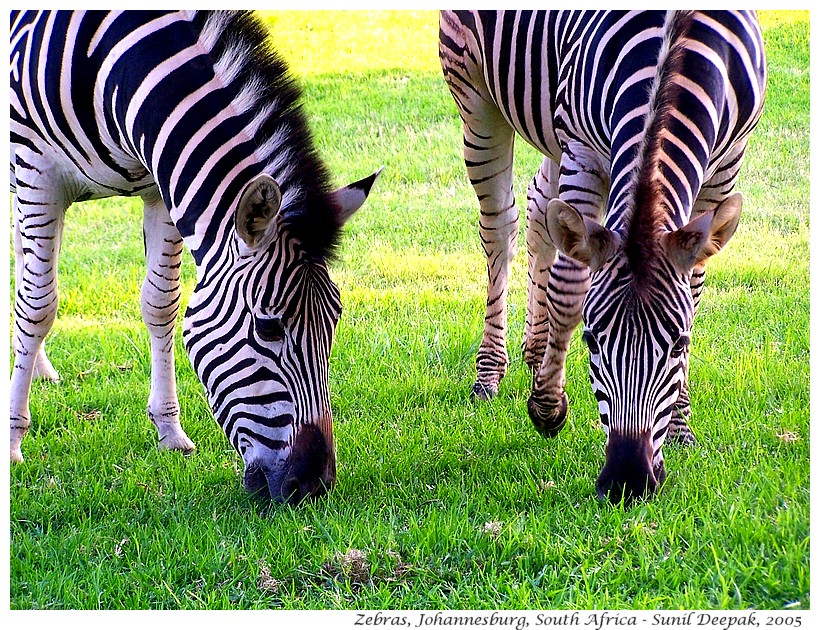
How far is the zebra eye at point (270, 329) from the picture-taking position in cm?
439

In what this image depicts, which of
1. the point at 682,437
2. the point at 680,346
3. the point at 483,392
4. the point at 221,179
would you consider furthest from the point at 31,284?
the point at 682,437

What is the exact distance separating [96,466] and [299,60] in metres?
10.8

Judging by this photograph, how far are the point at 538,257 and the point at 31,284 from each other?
12.0 ft

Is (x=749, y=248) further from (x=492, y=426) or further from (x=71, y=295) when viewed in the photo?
(x=71, y=295)

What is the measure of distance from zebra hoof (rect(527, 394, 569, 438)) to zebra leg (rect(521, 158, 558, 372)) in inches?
47.0

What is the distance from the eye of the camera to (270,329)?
4.40 m

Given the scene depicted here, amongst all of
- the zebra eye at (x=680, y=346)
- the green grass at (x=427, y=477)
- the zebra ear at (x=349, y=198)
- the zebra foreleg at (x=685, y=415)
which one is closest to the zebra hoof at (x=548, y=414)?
the green grass at (x=427, y=477)

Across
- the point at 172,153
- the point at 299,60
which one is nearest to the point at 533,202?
the point at 172,153

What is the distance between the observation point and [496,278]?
7.26 metres

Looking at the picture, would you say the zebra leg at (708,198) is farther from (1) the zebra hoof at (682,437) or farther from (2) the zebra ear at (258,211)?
(2) the zebra ear at (258,211)

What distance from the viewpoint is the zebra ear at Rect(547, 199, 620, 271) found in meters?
4.41

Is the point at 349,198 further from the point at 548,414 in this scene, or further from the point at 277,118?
the point at 548,414

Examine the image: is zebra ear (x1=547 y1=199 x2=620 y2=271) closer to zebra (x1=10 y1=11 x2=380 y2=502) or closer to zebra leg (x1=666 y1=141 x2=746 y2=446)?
zebra (x1=10 y1=11 x2=380 y2=502)

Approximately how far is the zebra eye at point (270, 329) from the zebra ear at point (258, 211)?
36 centimetres
